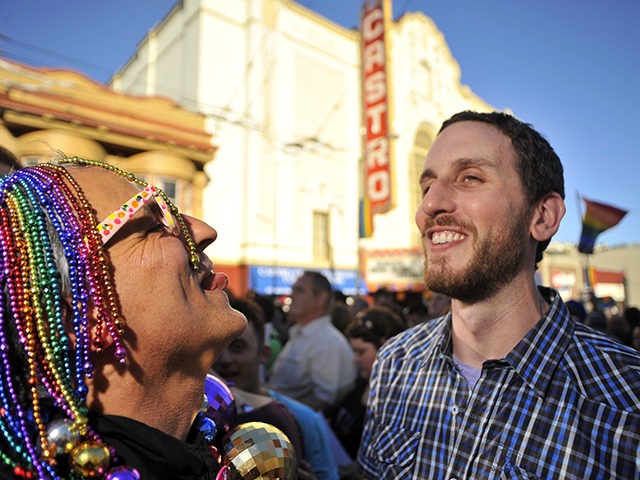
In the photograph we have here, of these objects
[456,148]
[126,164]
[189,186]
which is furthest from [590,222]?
[126,164]

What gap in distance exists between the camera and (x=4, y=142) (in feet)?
31.9

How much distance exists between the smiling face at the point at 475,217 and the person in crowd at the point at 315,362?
233cm

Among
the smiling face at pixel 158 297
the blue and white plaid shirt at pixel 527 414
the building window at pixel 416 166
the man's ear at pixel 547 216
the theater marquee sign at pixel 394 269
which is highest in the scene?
the building window at pixel 416 166

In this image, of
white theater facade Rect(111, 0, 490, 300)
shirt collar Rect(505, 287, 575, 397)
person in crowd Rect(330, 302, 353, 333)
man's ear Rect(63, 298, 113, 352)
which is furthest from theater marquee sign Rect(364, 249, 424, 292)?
man's ear Rect(63, 298, 113, 352)

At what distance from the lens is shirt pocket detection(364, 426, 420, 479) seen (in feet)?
5.37

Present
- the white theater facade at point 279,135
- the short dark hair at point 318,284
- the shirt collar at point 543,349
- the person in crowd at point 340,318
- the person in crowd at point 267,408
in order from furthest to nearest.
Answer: the white theater facade at point 279,135
the person in crowd at point 340,318
the short dark hair at point 318,284
the person in crowd at point 267,408
the shirt collar at point 543,349

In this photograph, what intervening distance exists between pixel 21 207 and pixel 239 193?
13836mm

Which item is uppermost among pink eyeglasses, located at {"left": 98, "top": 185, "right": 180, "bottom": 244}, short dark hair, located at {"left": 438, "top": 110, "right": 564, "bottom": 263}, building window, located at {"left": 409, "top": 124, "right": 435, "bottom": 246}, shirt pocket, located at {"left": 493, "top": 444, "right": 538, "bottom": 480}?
building window, located at {"left": 409, "top": 124, "right": 435, "bottom": 246}

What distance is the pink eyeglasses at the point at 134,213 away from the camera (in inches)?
41.9

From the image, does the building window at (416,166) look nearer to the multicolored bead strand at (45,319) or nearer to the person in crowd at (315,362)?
the person in crowd at (315,362)

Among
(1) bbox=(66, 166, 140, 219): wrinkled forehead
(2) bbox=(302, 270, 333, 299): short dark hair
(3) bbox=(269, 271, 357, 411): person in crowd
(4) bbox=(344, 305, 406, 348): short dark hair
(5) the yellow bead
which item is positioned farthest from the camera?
(2) bbox=(302, 270, 333, 299): short dark hair

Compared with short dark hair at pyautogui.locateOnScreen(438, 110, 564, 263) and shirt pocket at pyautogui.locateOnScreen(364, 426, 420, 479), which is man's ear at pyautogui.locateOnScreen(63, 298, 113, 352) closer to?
shirt pocket at pyautogui.locateOnScreen(364, 426, 420, 479)

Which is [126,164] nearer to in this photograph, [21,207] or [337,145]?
[337,145]

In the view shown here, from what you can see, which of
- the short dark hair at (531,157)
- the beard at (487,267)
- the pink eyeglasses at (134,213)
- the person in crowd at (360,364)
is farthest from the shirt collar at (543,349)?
the person in crowd at (360,364)
